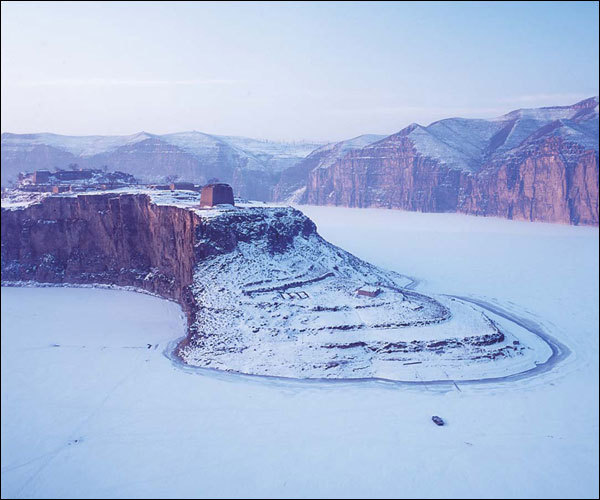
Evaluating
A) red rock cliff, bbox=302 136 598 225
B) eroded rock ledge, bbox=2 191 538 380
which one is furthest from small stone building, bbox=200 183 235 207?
red rock cliff, bbox=302 136 598 225

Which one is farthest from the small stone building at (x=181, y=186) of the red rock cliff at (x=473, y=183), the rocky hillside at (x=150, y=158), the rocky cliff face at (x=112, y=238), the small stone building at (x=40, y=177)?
the red rock cliff at (x=473, y=183)

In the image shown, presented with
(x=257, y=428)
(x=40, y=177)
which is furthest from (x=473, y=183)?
(x=257, y=428)

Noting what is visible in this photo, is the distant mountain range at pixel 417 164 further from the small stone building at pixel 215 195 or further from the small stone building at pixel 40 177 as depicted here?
the small stone building at pixel 215 195

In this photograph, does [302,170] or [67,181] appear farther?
[302,170]

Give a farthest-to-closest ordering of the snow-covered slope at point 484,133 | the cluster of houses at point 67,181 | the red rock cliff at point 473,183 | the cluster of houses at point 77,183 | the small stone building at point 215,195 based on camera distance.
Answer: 1. the snow-covered slope at point 484,133
2. the red rock cliff at point 473,183
3. the cluster of houses at point 67,181
4. the cluster of houses at point 77,183
5. the small stone building at point 215,195

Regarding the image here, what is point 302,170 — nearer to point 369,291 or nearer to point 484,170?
point 484,170

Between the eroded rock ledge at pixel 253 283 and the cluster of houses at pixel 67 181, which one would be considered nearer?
the eroded rock ledge at pixel 253 283
